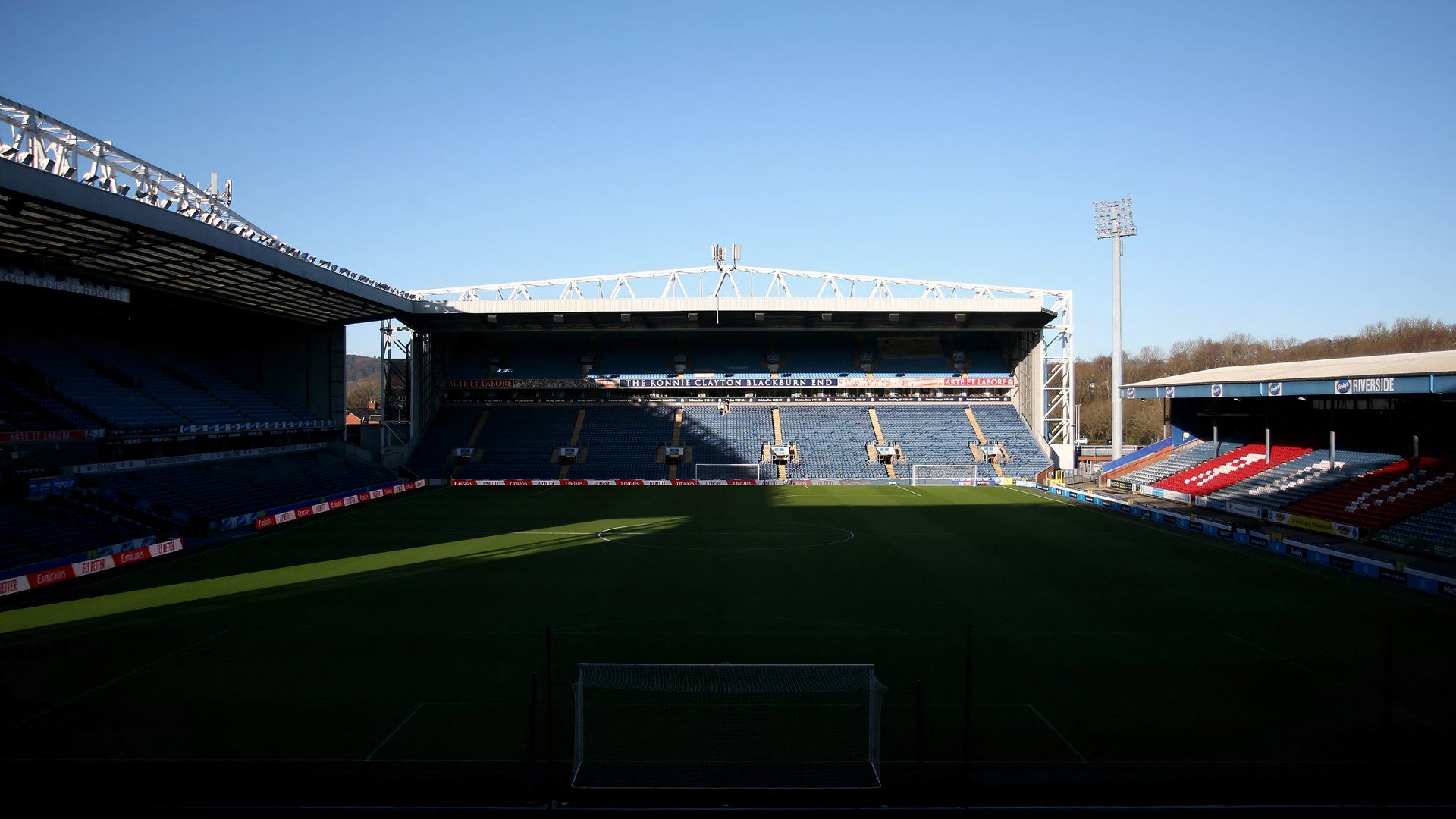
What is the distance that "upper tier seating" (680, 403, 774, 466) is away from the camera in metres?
46.6

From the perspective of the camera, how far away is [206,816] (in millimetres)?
8383

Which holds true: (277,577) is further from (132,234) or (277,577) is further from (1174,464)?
(1174,464)

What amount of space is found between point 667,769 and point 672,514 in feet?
73.3

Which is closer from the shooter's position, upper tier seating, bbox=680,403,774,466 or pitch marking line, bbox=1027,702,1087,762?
pitch marking line, bbox=1027,702,1087,762

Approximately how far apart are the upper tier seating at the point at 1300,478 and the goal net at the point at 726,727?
1019 inches

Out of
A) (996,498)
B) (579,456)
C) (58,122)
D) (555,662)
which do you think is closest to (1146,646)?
(555,662)

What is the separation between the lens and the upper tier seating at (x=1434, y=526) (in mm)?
21656

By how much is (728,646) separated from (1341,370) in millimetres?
29916

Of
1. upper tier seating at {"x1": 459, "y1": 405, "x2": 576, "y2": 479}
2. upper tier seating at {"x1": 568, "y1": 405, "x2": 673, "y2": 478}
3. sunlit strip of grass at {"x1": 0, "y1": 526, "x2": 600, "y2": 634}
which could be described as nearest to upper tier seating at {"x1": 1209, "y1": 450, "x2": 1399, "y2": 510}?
sunlit strip of grass at {"x1": 0, "y1": 526, "x2": 600, "y2": 634}

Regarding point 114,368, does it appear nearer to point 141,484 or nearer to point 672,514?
point 141,484

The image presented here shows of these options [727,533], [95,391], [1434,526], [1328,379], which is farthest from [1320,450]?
[95,391]

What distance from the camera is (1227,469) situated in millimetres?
34750

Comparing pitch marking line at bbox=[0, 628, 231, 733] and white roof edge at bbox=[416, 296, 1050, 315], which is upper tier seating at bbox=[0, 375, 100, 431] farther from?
white roof edge at bbox=[416, 296, 1050, 315]

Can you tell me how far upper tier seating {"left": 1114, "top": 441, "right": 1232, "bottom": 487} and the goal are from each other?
781cm
